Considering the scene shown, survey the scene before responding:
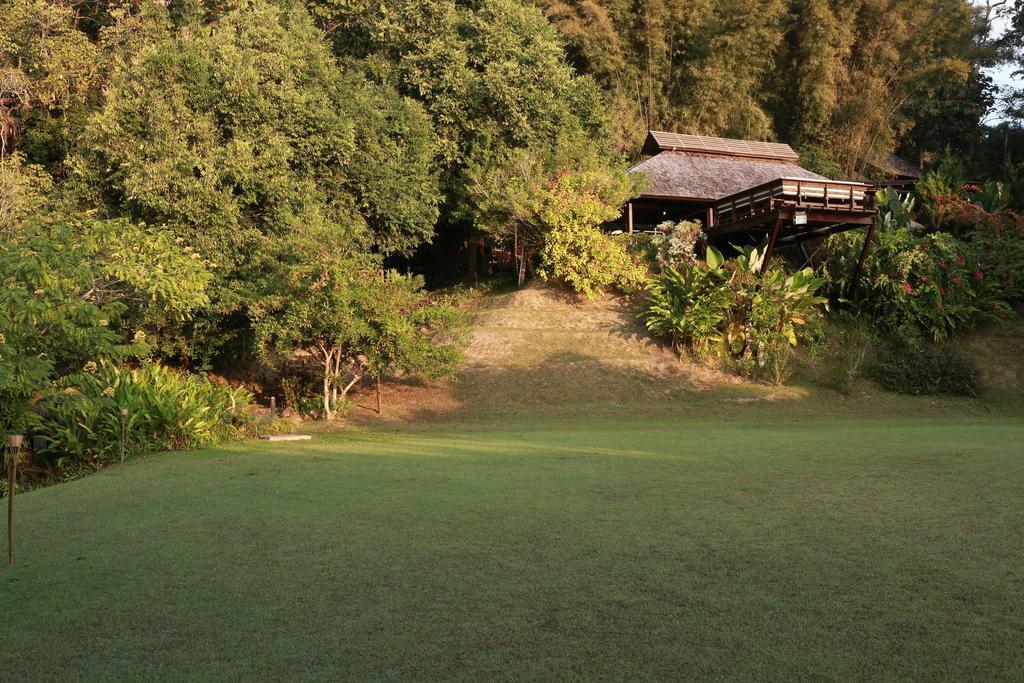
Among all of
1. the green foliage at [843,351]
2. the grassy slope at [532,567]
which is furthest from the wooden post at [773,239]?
the grassy slope at [532,567]

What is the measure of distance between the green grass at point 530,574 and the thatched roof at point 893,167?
33.3 metres

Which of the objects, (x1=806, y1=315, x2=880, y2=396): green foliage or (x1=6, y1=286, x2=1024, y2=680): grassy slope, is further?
(x1=806, y1=315, x2=880, y2=396): green foliage

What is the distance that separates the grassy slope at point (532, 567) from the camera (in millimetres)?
3535

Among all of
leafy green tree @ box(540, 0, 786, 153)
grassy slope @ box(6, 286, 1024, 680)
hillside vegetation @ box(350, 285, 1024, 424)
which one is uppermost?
leafy green tree @ box(540, 0, 786, 153)

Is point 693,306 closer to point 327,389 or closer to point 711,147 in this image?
point 327,389

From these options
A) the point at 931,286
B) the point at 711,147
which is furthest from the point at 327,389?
the point at 711,147

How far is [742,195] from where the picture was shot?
75.4 feet

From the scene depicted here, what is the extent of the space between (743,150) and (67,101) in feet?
73.7

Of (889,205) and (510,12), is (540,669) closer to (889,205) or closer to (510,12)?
(889,205)

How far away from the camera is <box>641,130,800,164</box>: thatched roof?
29906mm

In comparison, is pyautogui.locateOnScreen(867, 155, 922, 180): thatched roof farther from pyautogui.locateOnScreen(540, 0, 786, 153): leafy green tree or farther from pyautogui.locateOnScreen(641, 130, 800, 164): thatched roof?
pyautogui.locateOnScreen(641, 130, 800, 164): thatched roof

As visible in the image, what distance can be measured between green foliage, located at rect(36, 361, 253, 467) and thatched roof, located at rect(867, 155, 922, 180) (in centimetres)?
3444

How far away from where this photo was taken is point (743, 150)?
101ft

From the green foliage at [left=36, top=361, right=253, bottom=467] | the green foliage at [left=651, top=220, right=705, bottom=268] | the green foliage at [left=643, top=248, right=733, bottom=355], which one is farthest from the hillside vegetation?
the green foliage at [left=36, top=361, right=253, bottom=467]
